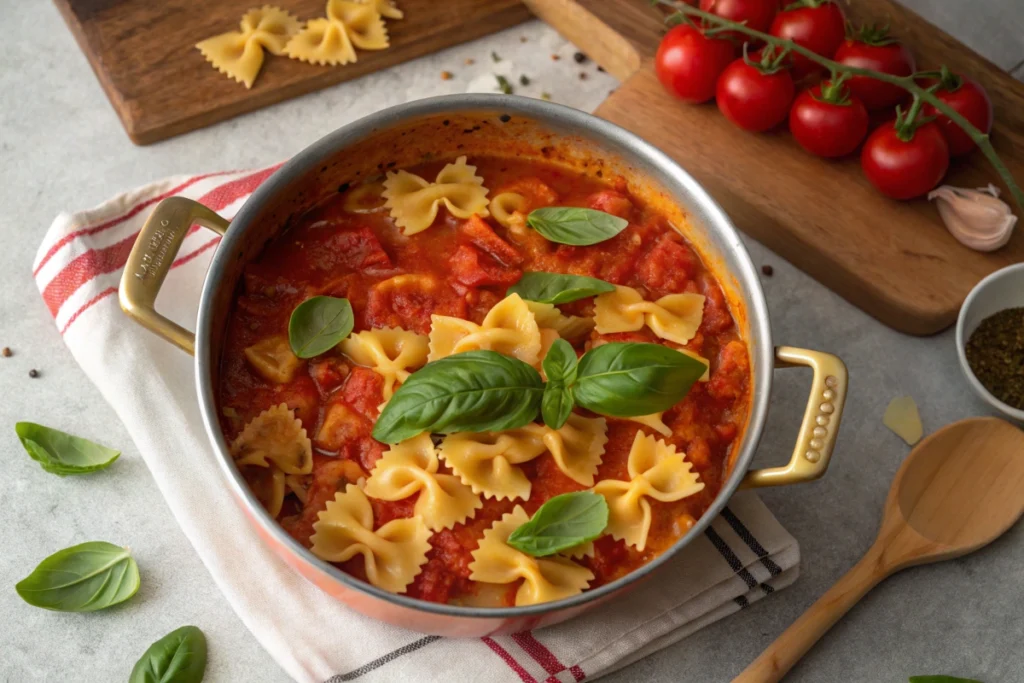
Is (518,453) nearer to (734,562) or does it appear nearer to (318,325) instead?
(318,325)

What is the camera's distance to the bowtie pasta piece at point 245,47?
503 cm

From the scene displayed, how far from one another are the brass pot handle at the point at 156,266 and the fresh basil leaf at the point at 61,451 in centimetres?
86

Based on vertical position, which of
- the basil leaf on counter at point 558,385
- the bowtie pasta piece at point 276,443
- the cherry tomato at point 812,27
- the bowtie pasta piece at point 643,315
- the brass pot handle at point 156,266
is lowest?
the bowtie pasta piece at point 276,443

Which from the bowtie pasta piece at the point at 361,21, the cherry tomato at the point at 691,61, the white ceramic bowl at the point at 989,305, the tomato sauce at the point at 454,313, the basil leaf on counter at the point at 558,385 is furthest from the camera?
the bowtie pasta piece at the point at 361,21

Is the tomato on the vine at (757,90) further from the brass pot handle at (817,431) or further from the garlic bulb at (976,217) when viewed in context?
the brass pot handle at (817,431)

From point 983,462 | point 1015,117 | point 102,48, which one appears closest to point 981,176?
point 1015,117

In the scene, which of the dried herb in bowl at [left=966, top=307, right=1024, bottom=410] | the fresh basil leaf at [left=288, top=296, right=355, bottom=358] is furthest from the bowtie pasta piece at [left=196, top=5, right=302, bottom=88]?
the dried herb in bowl at [left=966, top=307, right=1024, bottom=410]

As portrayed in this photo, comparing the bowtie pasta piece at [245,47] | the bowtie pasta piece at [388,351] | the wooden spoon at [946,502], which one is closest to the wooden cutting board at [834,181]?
the wooden spoon at [946,502]

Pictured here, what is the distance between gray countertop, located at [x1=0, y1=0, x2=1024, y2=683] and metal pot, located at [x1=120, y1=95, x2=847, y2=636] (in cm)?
66

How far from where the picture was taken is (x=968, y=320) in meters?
4.54

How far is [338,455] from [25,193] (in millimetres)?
2289

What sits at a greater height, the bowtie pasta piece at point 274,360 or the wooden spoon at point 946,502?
the bowtie pasta piece at point 274,360

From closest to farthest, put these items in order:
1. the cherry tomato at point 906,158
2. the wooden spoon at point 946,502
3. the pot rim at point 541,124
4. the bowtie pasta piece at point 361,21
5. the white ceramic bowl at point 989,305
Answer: the pot rim at point 541,124 < the wooden spoon at point 946,502 < the white ceramic bowl at point 989,305 < the cherry tomato at point 906,158 < the bowtie pasta piece at point 361,21

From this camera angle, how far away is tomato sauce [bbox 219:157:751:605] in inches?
144
